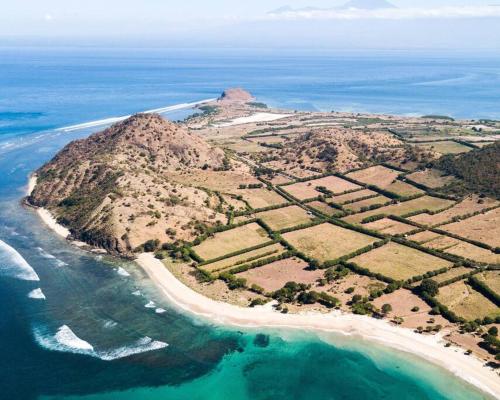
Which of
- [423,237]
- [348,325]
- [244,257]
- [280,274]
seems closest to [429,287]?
[348,325]

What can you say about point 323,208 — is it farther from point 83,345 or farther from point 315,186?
point 83,345

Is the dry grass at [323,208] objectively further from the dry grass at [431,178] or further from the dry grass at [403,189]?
the dry grass at [431,178]

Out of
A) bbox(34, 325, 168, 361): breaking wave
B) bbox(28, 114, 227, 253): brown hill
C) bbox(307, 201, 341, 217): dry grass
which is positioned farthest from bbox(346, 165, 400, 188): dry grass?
bbox(34, 325, 168, 361): breaking wave

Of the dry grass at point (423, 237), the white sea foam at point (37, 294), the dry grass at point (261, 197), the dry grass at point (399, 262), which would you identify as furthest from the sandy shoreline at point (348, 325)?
the dry grass at point (261, 197)

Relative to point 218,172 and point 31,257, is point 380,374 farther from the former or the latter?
point 218,172

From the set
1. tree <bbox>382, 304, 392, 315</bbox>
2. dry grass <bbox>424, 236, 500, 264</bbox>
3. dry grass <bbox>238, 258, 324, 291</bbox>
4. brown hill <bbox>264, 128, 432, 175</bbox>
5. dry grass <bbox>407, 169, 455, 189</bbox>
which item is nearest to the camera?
tree <bbox>382, 304, 392, 315</bbox>

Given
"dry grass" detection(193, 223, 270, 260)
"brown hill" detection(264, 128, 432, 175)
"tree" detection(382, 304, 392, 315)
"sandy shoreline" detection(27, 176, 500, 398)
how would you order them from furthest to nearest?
"brown hill" detection(264, 128, 432, 175) < "dry grass" detection(193, 223, 270, 260) < "tree" detection(382, 304, 392, 315) < "sandy shoreline" detection(27, 176, 500, 398)

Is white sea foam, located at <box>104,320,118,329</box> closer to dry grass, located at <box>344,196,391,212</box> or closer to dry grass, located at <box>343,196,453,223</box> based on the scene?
dry grass, located at <box>343,196,453,223</box>
